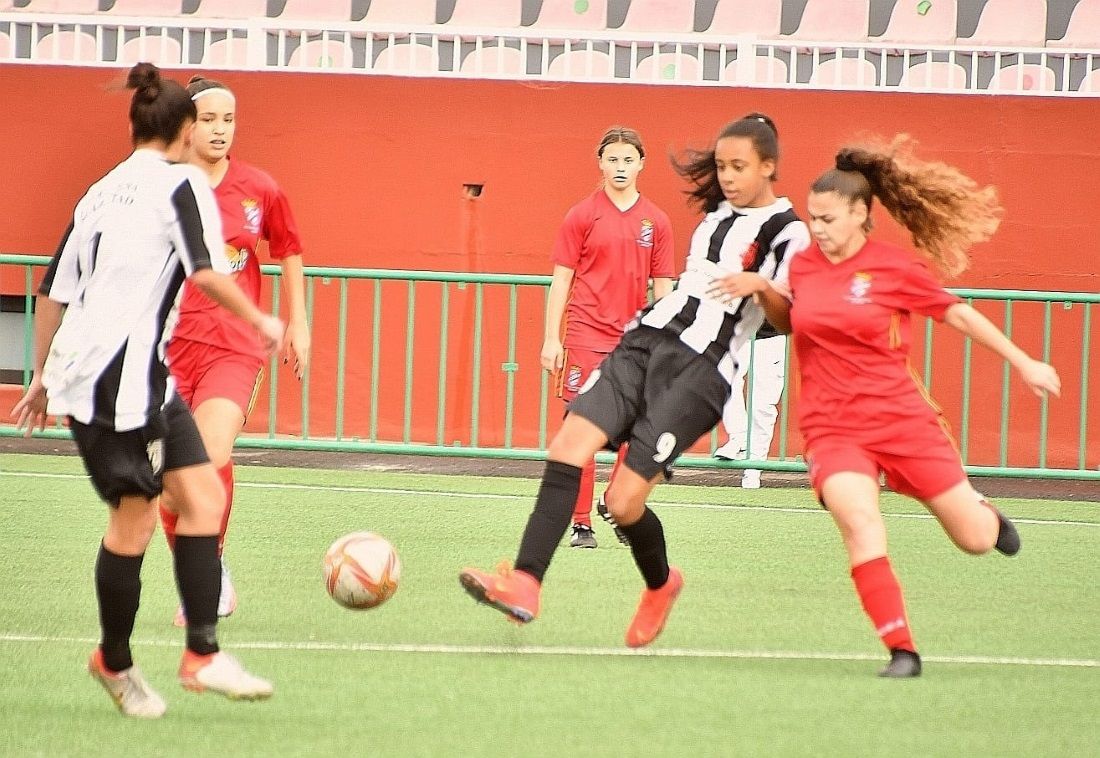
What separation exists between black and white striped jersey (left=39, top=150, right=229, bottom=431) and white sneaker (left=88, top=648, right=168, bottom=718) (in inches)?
25.4

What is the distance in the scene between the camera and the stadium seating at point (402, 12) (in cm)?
1513

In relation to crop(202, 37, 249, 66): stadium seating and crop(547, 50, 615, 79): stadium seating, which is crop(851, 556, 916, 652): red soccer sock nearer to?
crop(547, 50, 615, 79): stadium seating

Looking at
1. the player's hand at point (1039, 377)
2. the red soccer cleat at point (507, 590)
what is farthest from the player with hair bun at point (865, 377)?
the red soccer cleat at point (507, 590)

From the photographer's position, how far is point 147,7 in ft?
49.9

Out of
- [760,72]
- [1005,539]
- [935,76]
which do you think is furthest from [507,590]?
[935,76]

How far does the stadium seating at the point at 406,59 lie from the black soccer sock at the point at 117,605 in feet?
30.2

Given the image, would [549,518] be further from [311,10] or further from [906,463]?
[311,10]

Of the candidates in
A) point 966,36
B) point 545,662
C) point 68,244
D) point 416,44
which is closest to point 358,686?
point 545,662

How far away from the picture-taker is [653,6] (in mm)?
15344

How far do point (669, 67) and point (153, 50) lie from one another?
4.18 meters

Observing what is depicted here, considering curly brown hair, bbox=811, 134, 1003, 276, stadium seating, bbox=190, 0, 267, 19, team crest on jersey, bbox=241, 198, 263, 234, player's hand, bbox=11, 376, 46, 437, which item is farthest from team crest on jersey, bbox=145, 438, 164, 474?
stadium seating, bbox=190, 0, 267, 19

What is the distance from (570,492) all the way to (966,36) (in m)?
10.4

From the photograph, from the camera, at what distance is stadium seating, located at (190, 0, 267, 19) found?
15.1 meters

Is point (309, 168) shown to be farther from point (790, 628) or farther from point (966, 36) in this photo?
point (790, 628)
